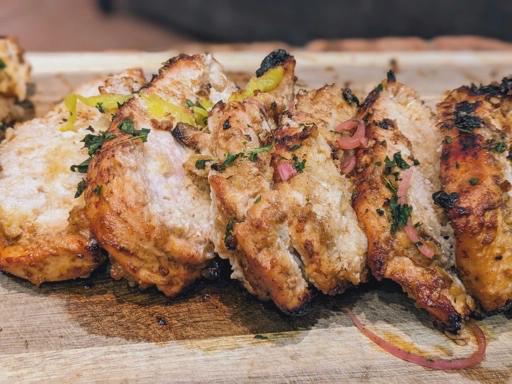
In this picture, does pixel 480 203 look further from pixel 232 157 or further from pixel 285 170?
pixel 232 157

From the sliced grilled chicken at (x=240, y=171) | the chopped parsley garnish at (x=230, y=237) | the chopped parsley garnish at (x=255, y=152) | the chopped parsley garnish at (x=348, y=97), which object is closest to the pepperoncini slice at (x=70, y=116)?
the sliced grilled chicken at (x=240, y=171)

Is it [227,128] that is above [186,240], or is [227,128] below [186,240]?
above

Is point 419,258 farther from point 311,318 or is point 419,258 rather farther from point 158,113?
point 158,113

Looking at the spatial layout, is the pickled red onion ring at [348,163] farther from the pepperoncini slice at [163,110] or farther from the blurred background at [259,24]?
the blurred background at [259,24]

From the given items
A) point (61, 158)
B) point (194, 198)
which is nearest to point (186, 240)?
point (194, 198)

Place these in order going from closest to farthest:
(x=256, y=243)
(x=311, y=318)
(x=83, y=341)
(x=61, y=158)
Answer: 1. (x=256, y=243)
2. (x=83, y=341)
3. (x=311, y=318)
4. (x=61, y=158)

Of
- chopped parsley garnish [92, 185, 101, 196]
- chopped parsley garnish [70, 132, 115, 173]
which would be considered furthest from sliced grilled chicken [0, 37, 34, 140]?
chopped parsley garnish [92, 185, 101, 196]

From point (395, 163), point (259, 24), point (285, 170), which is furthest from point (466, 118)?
point (259, 24)

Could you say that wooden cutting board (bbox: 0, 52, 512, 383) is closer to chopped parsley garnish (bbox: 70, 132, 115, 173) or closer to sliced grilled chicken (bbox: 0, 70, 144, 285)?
sliced grilled chicken (bbox: 0, 70, 144, 285)
